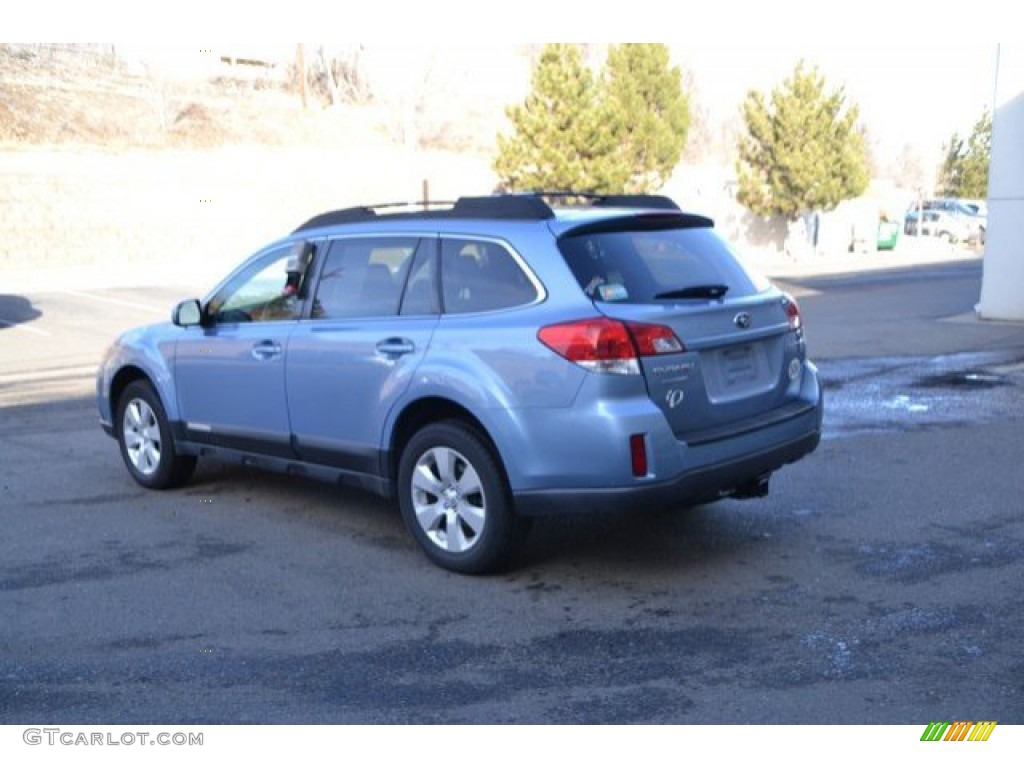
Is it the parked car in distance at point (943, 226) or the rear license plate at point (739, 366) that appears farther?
the parked car in distance at point (943, 226)

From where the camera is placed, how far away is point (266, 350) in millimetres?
6562

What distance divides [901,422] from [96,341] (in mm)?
12835

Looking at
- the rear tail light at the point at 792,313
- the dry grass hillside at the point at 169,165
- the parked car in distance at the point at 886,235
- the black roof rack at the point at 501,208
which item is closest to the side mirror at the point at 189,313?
the black roof rack at the point at 501,208

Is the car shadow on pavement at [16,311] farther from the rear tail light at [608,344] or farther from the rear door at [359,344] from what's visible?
the rear tail light at [608,344]

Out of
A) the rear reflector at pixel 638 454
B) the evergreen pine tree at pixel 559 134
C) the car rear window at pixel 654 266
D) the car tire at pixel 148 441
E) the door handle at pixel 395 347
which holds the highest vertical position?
the evergreen pine tree at pixel 559 134

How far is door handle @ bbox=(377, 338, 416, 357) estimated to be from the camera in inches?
226

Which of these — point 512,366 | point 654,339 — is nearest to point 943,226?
point 654,339

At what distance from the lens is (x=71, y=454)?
884cm

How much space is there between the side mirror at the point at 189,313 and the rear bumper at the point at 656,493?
284 centimetres

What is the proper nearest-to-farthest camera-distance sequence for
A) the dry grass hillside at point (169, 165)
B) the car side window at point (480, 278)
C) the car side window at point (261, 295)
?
the car side window at point (480, 278)
the car side window at point (261, 295)
the dry grass hillside at point (169, 165)

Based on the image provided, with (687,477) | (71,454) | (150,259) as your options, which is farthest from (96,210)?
(687,477)

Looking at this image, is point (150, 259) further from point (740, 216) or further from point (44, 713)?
point (44, 713)

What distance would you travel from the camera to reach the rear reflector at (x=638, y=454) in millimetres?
5020

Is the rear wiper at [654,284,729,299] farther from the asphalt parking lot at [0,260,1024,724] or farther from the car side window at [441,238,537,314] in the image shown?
the asphalt parking lot at [0,260,1024,724]
